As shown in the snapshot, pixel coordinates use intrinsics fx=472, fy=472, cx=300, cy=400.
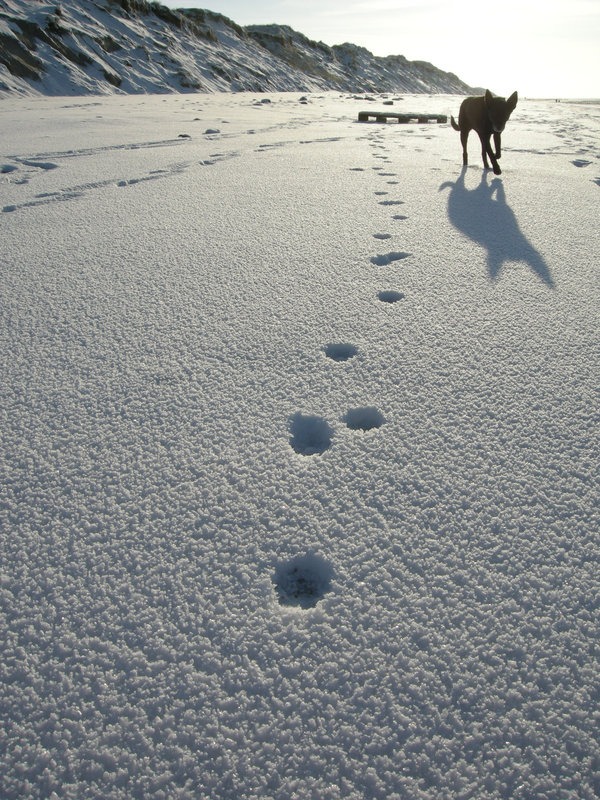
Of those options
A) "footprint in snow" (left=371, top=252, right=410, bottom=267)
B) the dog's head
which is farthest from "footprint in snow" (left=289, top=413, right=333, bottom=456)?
the dog's head

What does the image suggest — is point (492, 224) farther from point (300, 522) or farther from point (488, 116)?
point (300, 522)

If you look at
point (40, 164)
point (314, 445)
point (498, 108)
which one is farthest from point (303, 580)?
point (40, 164)

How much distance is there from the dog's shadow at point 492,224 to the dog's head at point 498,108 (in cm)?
39

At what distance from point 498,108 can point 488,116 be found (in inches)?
3.9

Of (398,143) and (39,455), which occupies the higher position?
(398,143)

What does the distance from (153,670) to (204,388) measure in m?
0.78

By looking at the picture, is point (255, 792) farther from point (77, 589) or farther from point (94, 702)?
point (77, 589)

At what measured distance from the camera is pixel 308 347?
5.05 feet

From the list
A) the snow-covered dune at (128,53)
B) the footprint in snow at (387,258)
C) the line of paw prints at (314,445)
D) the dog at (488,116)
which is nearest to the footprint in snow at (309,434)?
the line of paw prints at (314,445)

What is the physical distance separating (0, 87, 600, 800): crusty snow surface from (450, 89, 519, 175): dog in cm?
167

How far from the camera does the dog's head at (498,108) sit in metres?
3.35

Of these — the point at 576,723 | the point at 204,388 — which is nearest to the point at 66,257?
the point at 204,388

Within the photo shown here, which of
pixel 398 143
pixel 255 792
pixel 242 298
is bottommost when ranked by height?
pixel 255 792

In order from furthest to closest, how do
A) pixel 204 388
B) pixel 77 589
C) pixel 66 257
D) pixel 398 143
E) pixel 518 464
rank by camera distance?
pixel 398 143
pixel 66 257
pixel 204 388
pixel 518 464
pixel 77 589
